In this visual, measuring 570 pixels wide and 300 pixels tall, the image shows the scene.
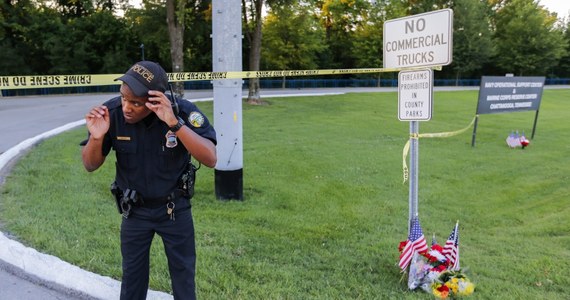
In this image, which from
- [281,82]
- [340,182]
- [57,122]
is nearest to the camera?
[340,182]

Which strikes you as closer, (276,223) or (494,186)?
(276,223)

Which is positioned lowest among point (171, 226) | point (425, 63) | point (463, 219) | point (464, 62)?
point (463, 219)

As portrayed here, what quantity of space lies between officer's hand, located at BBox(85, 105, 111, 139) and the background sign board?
40.4ft

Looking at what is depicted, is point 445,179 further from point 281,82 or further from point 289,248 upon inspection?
point 281,82

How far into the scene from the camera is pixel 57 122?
14.8m

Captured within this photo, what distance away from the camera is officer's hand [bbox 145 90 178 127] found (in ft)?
7.60

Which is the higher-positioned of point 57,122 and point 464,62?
point 464,62

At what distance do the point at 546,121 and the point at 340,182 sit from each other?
1562 cm

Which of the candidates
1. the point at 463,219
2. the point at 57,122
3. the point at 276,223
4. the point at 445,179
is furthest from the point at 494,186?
the point at 57,122

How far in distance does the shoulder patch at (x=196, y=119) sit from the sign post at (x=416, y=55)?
2.05m

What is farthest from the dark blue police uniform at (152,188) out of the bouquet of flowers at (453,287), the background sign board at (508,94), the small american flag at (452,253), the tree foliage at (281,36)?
the tree foliage at (281,36)

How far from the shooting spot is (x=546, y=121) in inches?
781

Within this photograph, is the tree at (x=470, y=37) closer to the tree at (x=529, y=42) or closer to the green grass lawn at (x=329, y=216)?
the tree at (x=529, y=42)

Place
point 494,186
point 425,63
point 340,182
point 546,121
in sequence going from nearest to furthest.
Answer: point 425,63, point 340,182, point 494,186, point 546,121
